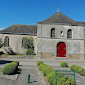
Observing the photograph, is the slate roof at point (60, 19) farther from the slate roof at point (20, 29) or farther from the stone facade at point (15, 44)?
the stone facade at point (15, 44)

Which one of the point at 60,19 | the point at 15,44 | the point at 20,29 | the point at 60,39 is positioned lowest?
the point at 15,44

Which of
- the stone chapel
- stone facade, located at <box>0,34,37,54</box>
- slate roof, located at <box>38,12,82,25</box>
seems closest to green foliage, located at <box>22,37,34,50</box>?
stone facade, located at <box>0,34,37,54</box>

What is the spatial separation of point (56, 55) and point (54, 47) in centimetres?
166

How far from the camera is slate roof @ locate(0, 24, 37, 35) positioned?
2741 centimetres

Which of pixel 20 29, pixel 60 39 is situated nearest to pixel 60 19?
pixel 60 39

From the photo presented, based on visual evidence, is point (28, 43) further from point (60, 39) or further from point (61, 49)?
point (61, 49)

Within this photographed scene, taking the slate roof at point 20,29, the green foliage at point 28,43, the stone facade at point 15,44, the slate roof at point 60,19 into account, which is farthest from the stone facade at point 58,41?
the slate roof at point 20,29

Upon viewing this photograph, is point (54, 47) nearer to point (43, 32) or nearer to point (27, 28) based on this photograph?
point (43, 32)

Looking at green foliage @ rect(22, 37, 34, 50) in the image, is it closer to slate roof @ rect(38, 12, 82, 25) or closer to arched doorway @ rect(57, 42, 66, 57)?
slate roof @ rect(38, 12, 82, 25)

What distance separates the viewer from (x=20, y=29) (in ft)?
94.3

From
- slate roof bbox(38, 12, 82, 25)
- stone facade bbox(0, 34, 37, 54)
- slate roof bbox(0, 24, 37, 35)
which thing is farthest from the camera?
slate roof bbox(0, 24, 37, 35)

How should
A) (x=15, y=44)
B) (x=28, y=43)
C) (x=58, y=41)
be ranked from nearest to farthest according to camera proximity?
(x=58, y=41), (x=28, y=43), (x=15, y=44)

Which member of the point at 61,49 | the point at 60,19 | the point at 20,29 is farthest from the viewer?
the point at 20,29

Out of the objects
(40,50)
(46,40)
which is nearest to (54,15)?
(46,40)
